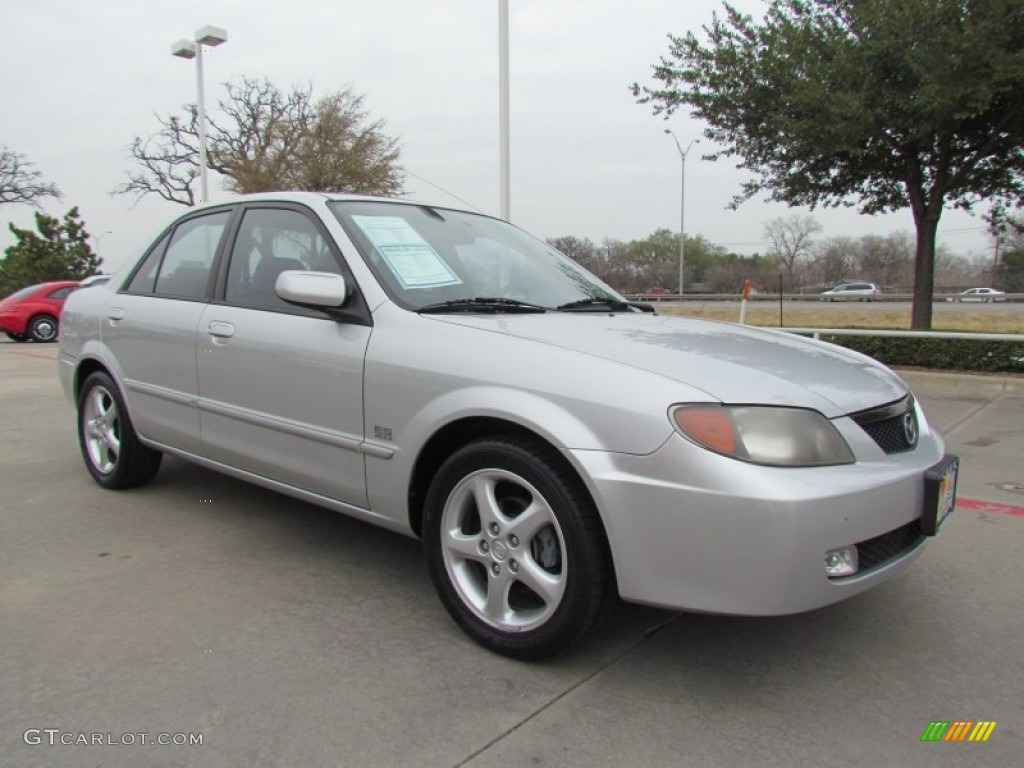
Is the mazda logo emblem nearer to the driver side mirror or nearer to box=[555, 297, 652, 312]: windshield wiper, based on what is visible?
box=[555, 297, 652, 312]: windshield wiper

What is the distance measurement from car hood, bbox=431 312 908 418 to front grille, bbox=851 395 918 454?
0.03 meters

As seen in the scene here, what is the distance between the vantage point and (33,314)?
16.6m

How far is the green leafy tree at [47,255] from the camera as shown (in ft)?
88.0

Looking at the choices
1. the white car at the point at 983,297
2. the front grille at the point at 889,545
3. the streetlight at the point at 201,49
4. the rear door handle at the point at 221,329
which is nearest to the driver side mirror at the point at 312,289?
the rear door handle at the point at 221,329

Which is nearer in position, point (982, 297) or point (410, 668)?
point (410, 668)

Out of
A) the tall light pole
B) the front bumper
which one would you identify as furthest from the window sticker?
the tall light pole

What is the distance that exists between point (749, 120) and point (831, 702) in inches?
434

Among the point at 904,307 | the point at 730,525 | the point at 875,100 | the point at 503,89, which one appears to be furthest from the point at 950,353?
the point at 904,307

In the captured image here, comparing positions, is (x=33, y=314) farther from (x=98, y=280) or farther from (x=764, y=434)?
(x=764, y=434)

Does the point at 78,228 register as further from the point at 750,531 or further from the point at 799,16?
the point at 750,531

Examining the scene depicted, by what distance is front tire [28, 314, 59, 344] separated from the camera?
16688 millimetres

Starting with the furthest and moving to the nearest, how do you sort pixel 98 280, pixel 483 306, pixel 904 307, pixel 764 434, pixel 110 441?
pixel 904 307, pixel 98 280, pixel 110 441, pixel 483 306, pixel 764 434

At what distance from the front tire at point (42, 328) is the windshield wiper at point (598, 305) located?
55.9 ft

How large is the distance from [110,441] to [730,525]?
370 cm
